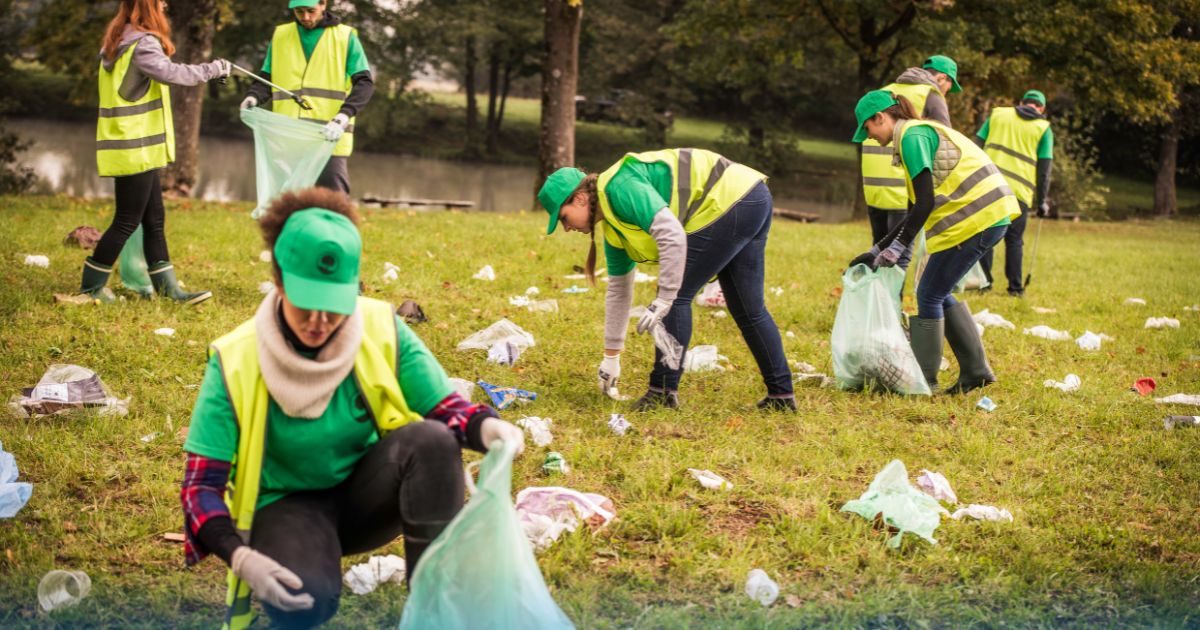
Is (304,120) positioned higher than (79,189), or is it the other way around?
(304,120)

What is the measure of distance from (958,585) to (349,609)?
192cm

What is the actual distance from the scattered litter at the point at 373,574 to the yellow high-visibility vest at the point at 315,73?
3.95m

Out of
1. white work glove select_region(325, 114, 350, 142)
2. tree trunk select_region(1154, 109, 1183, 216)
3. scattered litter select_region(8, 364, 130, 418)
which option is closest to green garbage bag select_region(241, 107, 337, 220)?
white work glove select_region(325, 114, 350, 142)

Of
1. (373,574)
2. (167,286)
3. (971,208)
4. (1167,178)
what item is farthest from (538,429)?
(1167,178)

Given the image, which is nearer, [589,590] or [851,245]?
[589,590]

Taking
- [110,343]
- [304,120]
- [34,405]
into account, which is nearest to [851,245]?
[304,120]

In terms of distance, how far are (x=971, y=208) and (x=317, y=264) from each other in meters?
3.86

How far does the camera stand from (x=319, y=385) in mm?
2504

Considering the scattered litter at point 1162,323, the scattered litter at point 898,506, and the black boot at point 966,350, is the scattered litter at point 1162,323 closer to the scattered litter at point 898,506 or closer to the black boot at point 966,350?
the black boot at point 966,350

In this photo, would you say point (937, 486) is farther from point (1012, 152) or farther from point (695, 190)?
point (1012, 152)

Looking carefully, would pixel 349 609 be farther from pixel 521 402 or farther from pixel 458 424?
pixel 521 402

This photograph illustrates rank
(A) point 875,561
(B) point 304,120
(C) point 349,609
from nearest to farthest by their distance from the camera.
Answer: (C) point 349,609 < (A) point 875,561 < (B) point 304,120

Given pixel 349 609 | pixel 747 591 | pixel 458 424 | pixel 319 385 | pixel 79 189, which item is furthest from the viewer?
pixel 79 189

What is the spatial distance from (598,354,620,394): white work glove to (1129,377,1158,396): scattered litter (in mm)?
2985
